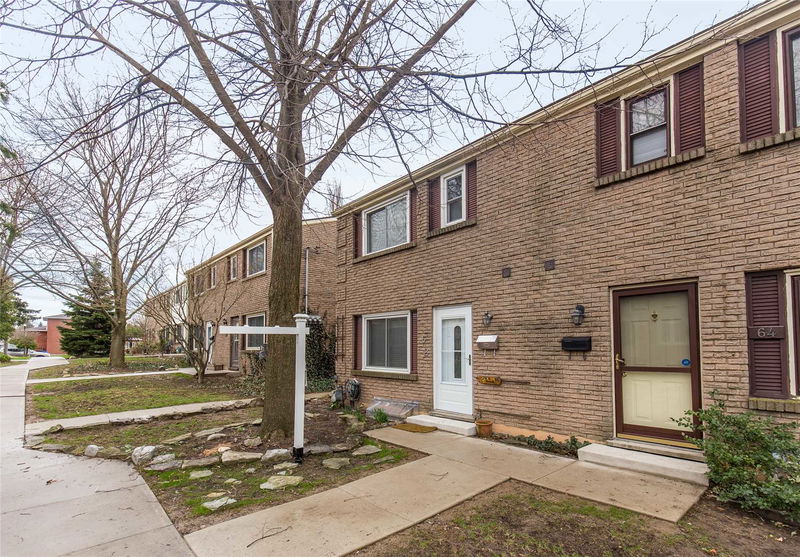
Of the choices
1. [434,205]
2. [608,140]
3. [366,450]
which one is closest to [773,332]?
[608,140]

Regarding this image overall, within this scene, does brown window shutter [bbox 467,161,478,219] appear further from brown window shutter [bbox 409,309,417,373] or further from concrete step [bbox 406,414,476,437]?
concrete step [bbox 406,414,476,437]

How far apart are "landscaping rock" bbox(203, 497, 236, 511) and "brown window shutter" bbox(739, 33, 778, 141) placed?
259 inches

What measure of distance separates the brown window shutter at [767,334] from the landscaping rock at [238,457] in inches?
227

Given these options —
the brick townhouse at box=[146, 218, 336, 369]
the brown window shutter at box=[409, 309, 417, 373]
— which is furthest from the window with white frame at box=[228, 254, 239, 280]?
the brown window shutter at box=[409, 309, 417, 373]

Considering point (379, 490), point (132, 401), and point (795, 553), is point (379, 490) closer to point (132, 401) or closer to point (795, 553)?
point (795, 553)

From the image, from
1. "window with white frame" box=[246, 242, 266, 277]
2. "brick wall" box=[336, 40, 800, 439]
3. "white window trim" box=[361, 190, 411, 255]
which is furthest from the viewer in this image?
"window with white frame" box=[246, 242, 266, 277]

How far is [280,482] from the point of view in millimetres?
4754

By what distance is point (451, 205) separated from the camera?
848 centimetres

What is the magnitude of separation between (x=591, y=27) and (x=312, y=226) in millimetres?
11478

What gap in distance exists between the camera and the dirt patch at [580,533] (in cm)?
326

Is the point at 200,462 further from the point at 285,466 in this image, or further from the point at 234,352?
the point at 234,352

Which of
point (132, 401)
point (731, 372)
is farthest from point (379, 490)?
point (132, 401)

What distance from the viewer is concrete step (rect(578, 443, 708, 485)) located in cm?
454

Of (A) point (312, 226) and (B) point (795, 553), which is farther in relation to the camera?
(A) point (312, 226)
